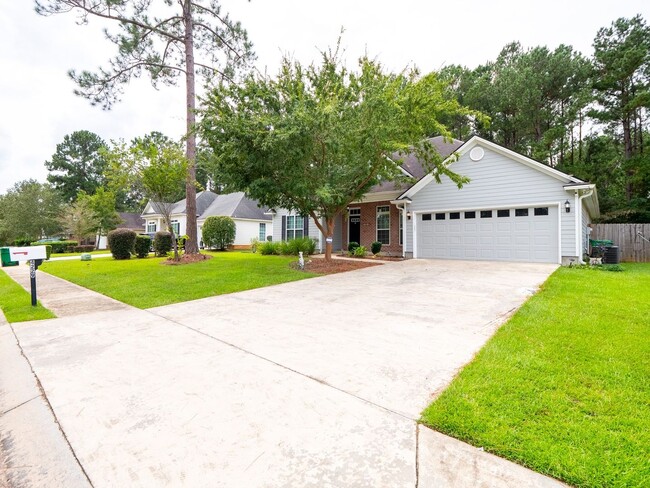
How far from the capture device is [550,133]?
18.5 m

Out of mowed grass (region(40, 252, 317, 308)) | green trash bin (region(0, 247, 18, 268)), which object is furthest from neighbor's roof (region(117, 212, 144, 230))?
mowed grass (region(40, 252, 317, 308))

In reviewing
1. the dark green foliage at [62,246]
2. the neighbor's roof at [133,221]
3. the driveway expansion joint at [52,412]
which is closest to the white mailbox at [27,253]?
the driveway expansion joint at [52,412]

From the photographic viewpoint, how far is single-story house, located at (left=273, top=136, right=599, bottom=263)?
Answer: 10.8m

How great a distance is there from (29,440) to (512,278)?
9.38 meters

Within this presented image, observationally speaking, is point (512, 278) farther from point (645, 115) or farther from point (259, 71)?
point (645, 115)

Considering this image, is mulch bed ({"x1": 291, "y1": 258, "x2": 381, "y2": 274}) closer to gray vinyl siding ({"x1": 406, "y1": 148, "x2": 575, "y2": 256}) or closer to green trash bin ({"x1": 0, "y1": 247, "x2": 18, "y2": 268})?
gray vinyl siding ({"x1": 406, "y1": 148, "x2": 575, "y2": 256})

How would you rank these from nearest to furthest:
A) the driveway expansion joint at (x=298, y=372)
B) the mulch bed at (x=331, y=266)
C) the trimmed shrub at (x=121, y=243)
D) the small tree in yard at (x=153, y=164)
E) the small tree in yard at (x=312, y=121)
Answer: the driveway expansion joint at (x=298, y=372), the small tree in yard at (x=312, y=121), the mulch bed at (x=331, y=266), the small tree in yard at (x=153, y=164), the trimmed shrub at (x=121, y=243)

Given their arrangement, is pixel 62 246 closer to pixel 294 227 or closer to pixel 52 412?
pixel 294 227

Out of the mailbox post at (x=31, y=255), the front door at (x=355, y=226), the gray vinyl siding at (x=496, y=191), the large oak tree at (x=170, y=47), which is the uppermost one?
the large oak tree at (x=170, y=47)

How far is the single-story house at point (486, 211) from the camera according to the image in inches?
424

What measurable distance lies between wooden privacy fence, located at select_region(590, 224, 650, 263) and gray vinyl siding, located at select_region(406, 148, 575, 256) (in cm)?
639

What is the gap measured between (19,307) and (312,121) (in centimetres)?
770

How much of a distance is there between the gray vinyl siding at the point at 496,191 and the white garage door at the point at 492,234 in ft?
0.95

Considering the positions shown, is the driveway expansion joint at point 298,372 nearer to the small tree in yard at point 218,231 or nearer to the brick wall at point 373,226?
the brick wall at point 373,226
